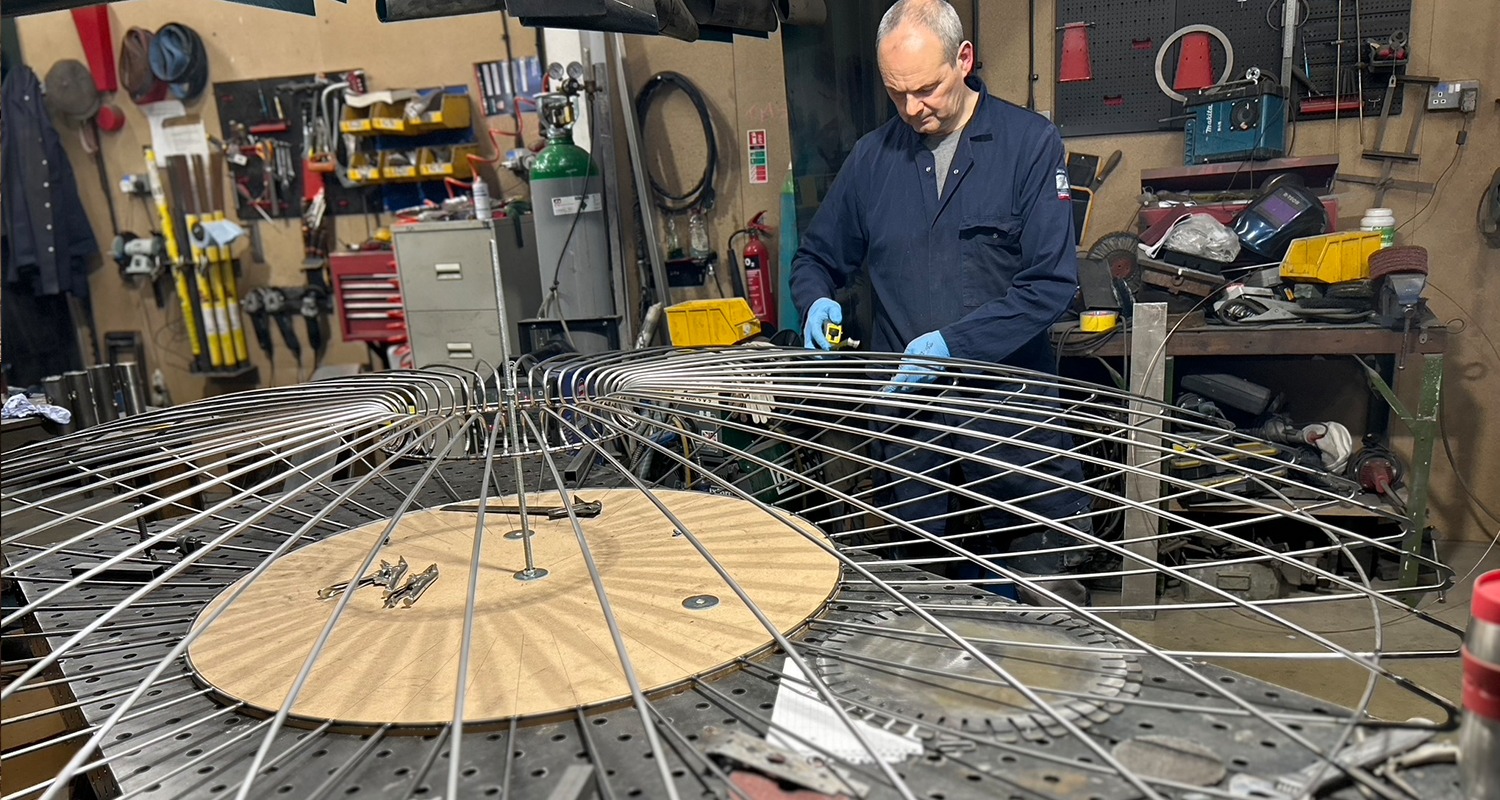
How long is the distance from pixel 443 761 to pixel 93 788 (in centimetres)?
69

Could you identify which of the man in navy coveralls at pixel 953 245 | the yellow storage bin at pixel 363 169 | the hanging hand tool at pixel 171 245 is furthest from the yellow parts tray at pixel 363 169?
the man in navy coveralls at pixel 953 245

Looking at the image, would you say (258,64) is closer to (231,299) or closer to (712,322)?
(231,299)

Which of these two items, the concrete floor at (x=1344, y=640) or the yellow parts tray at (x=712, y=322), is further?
the yellow parts tray at (x=712, y=322)

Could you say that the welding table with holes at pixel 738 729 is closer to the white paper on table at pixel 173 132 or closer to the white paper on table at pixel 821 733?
the white paper on table at pixel 821 733

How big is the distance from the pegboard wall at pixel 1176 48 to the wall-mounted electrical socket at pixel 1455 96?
0.13 m

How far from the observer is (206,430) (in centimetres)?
115

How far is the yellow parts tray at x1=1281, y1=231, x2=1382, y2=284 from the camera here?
8.62ft

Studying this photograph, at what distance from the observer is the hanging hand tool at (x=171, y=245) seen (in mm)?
4824

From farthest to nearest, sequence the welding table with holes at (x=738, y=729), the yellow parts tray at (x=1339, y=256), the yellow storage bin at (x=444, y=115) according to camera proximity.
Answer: the yellow storage bin at (x=444, y=115), the yellow parts tray at (x=1339, y=256), the welding table with holes at (x=738, y=729)

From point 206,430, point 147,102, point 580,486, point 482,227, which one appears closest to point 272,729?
point 206,430

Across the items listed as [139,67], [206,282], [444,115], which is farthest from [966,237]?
[139,67]

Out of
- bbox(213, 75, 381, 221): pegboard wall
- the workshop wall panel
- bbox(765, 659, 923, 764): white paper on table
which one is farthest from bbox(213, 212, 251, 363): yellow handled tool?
bbox(765, 659, 923, 764): white paper on table

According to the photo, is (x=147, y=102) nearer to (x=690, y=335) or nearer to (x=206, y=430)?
(x=690, y=335)

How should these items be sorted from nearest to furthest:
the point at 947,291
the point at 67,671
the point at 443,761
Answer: the point at 443,761
the point at 67,671
the point at 947,291
